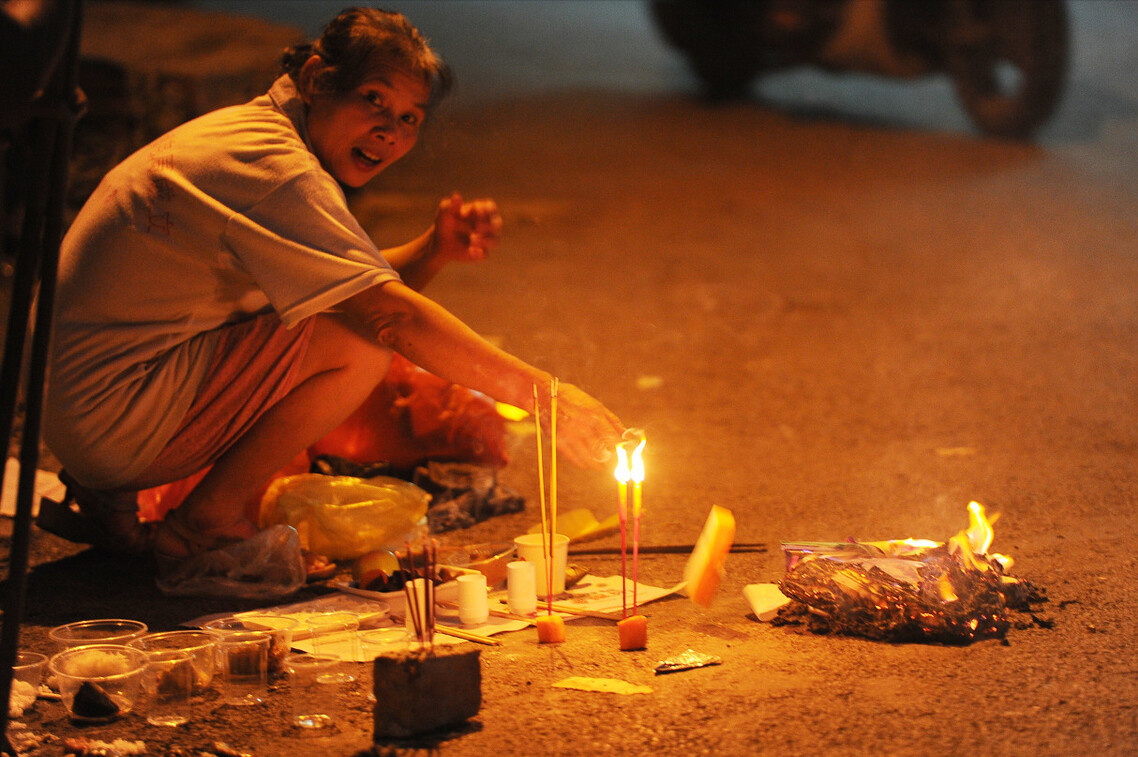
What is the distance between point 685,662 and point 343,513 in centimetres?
116

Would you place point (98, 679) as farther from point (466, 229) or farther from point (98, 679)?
point (466, 229)

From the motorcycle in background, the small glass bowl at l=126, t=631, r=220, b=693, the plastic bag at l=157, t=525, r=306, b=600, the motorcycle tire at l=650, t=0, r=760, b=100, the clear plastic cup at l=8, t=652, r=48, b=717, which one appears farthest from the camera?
the motorcycle tire at l=650, t=0, r=760, b=100

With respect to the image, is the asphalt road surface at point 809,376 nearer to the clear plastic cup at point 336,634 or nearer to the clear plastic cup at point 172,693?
the clear plastic cup at point 172,693

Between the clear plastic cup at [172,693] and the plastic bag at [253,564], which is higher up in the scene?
the plastic bag at [253,564]

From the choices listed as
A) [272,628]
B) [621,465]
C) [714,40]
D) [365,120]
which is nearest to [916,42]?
[714,40]

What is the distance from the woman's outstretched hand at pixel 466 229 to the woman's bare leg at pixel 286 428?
42cm

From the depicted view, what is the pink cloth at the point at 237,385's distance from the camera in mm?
2891

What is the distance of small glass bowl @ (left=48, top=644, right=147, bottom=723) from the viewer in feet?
7.03

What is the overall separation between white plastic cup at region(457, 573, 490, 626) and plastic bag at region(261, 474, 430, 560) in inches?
22.2

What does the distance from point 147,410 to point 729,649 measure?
4.97 feet

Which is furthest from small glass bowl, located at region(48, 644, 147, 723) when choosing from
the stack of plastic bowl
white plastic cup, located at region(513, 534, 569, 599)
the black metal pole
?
white plastic cup, located at region(513, 534, 569, 599)

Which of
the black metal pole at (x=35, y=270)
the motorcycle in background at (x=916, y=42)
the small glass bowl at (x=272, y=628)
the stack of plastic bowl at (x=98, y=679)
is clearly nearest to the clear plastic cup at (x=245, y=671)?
the small glass bowl at (x=272, y=628)

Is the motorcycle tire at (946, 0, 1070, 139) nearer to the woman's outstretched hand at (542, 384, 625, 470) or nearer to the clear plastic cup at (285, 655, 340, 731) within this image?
the woman's outstretched hand at (542, 384, 625, 470)

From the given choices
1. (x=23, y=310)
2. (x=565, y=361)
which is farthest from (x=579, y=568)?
(x=565, y=361)
